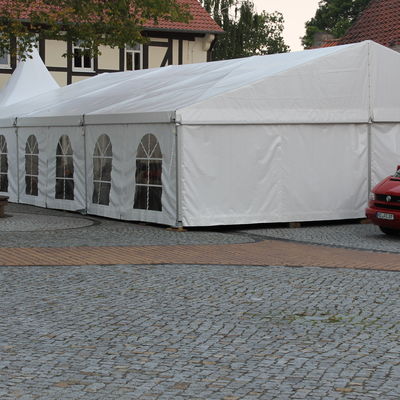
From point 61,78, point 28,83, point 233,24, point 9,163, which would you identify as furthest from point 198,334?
point 233,24

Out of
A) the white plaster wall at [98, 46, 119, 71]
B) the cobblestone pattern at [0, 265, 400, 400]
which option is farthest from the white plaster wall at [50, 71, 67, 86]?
the cobblestone pattern at [0, 265, 400, 400]

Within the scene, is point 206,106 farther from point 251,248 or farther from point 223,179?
point 251,248

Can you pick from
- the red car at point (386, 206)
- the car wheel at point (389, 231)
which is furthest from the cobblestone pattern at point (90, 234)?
the car wheel at point (389, 231)

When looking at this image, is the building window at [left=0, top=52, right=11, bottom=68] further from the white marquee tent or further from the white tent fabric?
the white marquee tent

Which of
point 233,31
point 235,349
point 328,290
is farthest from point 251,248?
point 233,31

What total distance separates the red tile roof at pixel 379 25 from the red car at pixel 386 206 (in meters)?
16.1

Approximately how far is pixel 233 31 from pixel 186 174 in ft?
138

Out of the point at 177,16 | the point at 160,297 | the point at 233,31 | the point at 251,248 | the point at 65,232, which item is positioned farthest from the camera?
the point at 233,31

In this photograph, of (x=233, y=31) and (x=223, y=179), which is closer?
(x=223, y=179)

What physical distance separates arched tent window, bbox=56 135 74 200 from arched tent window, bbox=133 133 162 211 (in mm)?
3408

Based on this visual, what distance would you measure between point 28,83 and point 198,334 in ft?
76.5

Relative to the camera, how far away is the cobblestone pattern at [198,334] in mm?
6324

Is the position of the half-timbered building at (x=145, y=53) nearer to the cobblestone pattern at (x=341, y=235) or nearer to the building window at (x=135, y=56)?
the building window at (x=135, y=56)

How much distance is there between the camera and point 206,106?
57.4 feet
